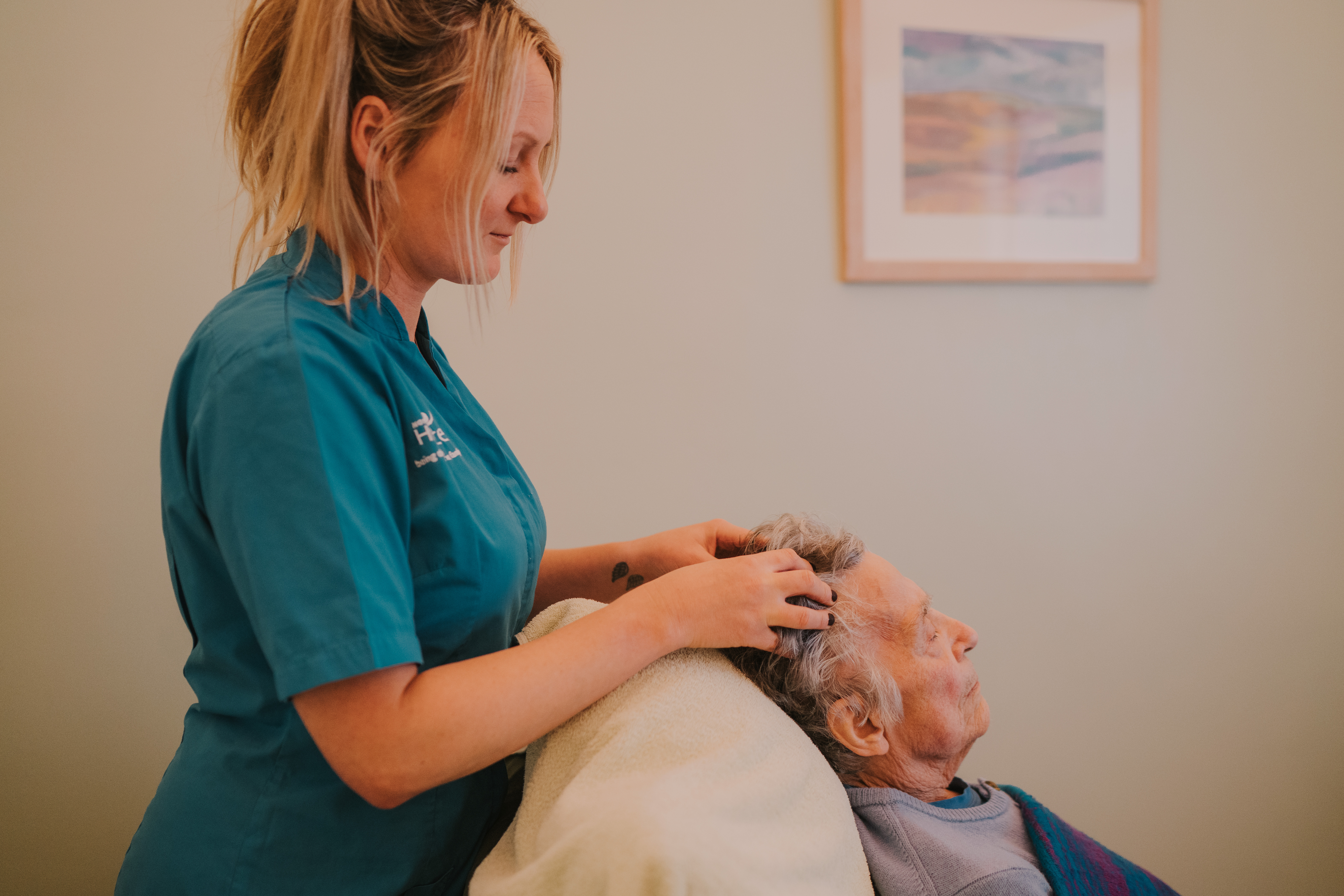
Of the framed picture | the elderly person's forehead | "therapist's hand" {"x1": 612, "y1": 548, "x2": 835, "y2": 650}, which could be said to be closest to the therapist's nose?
"therapist's hand" {"x1": 612, "y1": 548, "x2": 835, "y2": 650}

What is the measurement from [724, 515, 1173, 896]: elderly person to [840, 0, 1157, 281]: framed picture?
825 mm

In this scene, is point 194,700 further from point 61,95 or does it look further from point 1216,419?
point 1216,419

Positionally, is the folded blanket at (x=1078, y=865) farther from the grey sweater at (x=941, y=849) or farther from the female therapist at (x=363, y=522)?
the female therapist at (x=363, y=522)

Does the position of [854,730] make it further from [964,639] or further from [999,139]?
[999,139]

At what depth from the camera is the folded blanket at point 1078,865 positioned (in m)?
0.99

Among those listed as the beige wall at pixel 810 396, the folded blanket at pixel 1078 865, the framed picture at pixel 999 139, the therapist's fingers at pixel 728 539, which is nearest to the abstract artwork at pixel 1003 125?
the framed picture at pixel 999 139

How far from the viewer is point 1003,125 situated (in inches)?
69.3

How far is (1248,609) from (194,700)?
2303 millimetres

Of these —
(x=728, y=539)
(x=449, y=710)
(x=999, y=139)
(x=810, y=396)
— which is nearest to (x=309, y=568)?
(x=449, y=710)

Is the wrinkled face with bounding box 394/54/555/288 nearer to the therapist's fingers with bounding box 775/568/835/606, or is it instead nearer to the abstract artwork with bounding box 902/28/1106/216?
the therapist's fingers with bounding box 775/568/835/606

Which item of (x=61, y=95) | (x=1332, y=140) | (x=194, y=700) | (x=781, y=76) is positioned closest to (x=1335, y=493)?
(x=1332, y=140)

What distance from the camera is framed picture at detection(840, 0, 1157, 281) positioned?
65.8 inches

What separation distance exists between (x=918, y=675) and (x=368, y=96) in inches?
36.4

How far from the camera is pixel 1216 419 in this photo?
1.97 m
